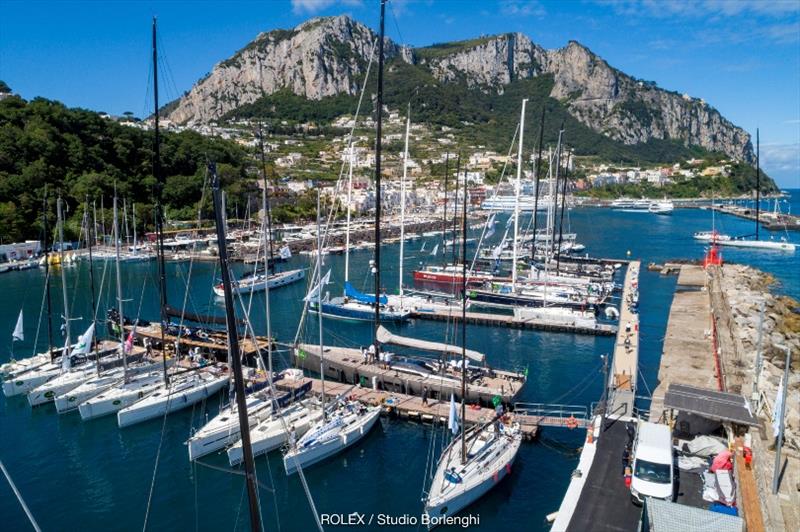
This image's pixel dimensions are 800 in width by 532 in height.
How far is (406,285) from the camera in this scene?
5912 centimetres

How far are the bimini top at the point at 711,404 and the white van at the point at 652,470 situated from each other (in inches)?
103

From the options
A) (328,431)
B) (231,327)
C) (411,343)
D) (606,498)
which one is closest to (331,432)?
(328,431)

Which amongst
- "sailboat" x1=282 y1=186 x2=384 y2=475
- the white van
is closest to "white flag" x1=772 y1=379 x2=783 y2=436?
the white van

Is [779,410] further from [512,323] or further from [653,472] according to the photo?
[512,323]

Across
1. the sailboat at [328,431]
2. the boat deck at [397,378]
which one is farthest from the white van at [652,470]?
the sailboat at [328,431]

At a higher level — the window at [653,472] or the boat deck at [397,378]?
the window at [653,472]

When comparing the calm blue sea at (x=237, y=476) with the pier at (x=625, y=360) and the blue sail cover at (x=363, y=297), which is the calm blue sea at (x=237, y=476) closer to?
the pier at (x=625, y=360)

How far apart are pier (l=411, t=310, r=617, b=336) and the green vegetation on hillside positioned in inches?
2146

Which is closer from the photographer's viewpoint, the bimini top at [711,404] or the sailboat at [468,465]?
the bimini top at [711,404]

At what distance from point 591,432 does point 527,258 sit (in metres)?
48.0

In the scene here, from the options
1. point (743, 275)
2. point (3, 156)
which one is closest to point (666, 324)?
point (743, 275)

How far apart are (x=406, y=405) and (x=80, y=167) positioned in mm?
91764

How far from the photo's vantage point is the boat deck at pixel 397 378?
86.0 ft

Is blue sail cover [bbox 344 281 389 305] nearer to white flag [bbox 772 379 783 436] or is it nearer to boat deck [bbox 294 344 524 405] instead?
boat deck [bbox 294 344 524 405]
